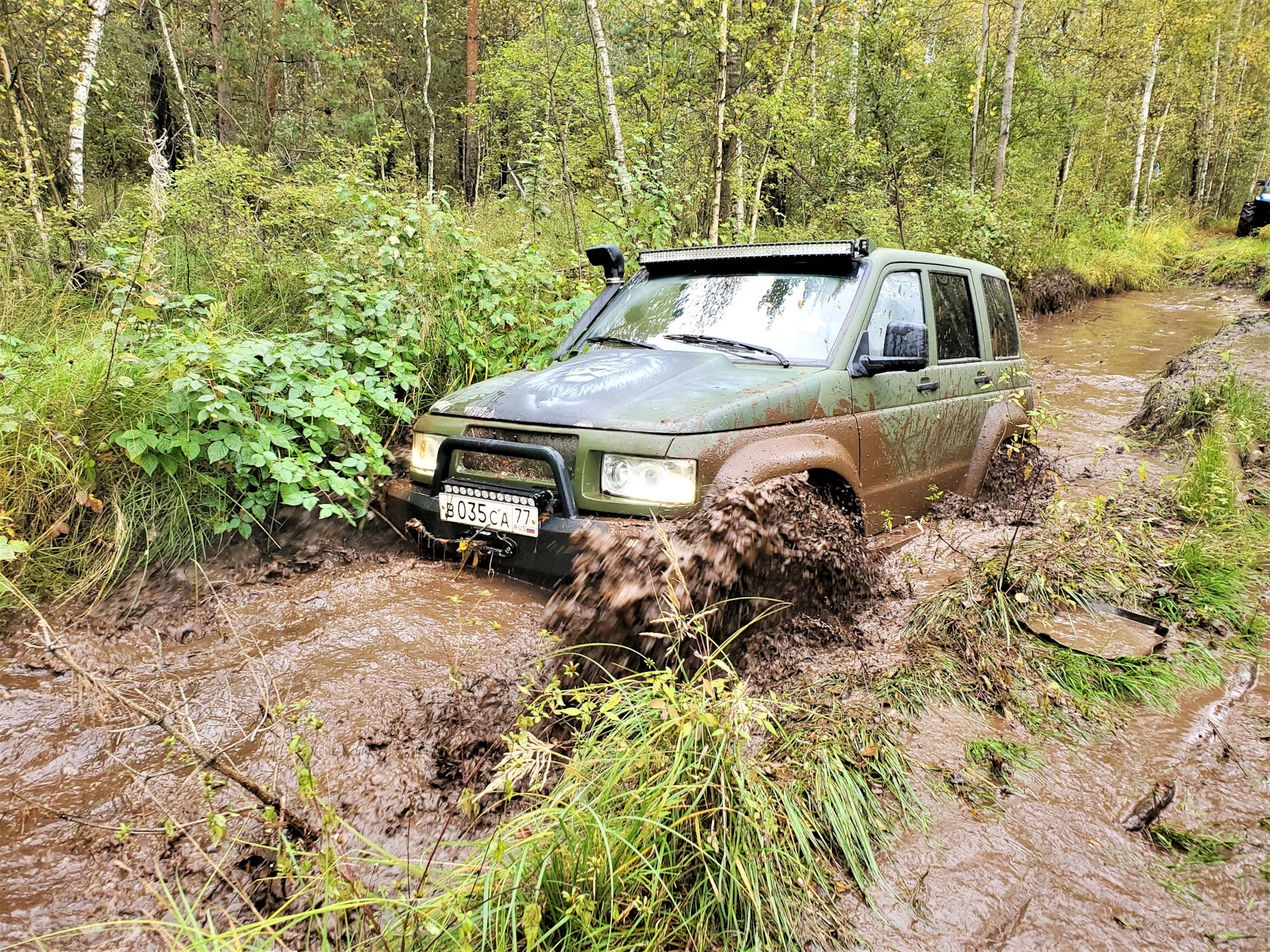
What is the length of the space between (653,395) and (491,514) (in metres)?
0.83

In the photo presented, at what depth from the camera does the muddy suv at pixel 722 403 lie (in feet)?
8.77

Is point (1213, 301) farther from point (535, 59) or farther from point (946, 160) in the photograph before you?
point (535, 59)

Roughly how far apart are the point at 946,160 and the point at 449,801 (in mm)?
17890

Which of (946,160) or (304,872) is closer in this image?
(304,872)

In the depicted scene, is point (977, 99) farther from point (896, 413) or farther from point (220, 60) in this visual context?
point (220, 60)

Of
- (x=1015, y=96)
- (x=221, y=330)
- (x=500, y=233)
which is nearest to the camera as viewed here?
(x=221, y=330)

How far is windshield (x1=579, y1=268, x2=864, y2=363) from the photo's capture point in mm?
3309

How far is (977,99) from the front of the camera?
13.3 meters

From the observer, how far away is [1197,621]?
2949 millimetres

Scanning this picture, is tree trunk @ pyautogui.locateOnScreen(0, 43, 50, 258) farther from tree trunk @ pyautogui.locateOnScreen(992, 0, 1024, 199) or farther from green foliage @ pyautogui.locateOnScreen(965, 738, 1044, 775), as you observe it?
tree trunk @ pyautogui.locateOnScreen(992, 0, 1024, 199)

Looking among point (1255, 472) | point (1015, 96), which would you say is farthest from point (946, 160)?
point (1255, 472)

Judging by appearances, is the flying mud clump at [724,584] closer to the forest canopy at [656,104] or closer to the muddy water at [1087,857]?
the muddy water at [1087,857]

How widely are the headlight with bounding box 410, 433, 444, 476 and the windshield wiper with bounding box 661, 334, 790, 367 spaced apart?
128 centimetres

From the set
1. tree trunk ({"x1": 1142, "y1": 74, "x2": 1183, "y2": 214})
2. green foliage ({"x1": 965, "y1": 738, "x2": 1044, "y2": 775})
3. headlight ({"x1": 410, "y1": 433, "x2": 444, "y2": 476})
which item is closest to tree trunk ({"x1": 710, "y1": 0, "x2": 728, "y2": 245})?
headlight ({"x1": 410, "y1": 433, "x2": 444, "y2": 476})
